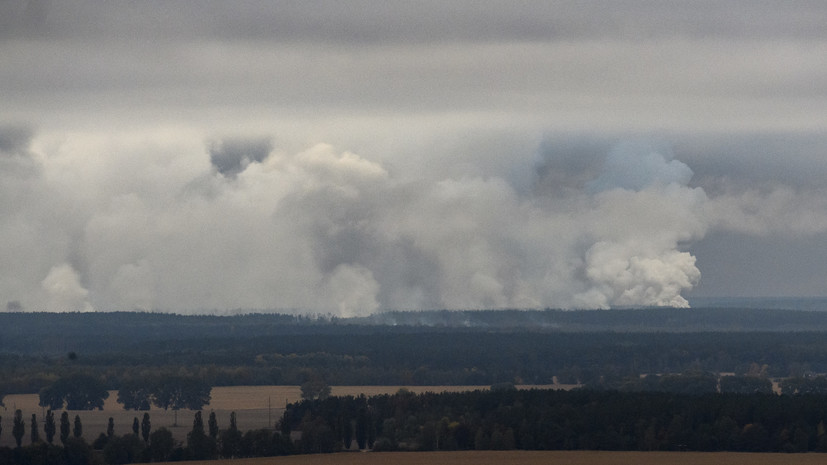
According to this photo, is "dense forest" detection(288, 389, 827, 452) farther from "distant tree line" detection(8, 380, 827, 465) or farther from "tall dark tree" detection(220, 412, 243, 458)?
"tall dark tree" detection(220, 412, 243, 458)

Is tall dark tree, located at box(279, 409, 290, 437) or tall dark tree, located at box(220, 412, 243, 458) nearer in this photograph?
tall dark tree, located at box(220, 412, 243, 458)

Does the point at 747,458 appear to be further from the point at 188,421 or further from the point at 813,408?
the point at 188,421

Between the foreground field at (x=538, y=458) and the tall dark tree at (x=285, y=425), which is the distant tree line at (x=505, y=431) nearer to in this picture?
the tall dark tree at (x=285, y=425)

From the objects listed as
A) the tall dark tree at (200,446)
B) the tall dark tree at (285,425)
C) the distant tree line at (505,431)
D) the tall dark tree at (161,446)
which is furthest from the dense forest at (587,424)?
the tall dark tree at (161,446)

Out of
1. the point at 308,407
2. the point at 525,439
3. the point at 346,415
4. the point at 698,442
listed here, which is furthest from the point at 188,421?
the point at 698,442

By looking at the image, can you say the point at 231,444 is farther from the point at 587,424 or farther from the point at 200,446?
the point at 587,424

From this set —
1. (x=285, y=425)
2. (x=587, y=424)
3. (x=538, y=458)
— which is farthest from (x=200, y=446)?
(x=587, y=424)

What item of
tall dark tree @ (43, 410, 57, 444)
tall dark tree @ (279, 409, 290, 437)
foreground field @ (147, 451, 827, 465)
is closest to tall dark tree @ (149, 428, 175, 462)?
foreground field @ (147, 451, 827, 465)

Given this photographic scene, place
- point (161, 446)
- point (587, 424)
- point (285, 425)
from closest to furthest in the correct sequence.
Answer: point (161, 446) → point (587, 424) → point (285, 425)

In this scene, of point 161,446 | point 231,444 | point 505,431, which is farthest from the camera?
point 505,431
